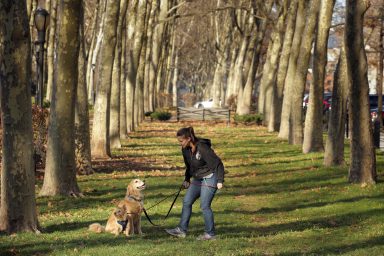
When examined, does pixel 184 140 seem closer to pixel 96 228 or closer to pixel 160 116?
pixel 96 228

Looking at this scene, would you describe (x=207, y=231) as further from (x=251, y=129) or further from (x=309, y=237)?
(x=251, y=129)

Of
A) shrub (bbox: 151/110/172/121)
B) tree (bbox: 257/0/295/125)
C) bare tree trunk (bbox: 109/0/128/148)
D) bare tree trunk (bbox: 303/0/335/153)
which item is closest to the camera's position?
bare tree trunk (bbox: 303/0/335/153)

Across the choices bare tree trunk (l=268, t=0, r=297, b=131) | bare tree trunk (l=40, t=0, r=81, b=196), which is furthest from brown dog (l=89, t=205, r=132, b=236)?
bare tree trunk (l=268, t=0, r=297, b=131)

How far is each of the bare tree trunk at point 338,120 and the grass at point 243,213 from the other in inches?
18.9

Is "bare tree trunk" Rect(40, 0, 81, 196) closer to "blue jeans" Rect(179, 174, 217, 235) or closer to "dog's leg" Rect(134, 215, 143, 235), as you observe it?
"dog's leg" Rect(134, 215, 143, 235)

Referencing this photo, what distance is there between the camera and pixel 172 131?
46156mm

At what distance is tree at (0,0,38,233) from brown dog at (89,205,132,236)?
35.8 inches

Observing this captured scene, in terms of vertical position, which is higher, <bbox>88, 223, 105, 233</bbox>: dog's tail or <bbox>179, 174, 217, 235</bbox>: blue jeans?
<bbox>179, 174, 217, 235</bbox>: blue jeans

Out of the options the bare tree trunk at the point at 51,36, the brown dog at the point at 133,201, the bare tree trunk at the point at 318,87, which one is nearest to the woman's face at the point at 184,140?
the brown dog at the point at 133,201

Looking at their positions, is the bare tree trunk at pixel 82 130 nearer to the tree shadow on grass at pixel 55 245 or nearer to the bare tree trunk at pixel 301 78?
the tree shadow on grass at pixel 55 245

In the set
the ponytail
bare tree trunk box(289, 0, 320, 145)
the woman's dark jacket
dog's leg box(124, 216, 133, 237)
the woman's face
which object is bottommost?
dog's leg box(124, 216, 133, 237)

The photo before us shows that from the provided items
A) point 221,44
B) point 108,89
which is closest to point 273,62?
point 108,89

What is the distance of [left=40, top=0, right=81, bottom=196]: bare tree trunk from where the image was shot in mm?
18312

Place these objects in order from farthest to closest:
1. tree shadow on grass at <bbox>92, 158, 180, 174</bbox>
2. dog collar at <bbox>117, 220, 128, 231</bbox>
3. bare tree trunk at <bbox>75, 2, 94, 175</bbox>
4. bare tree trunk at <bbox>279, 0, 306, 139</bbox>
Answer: bare tree trunk at <bbox>279, 0, 306, 139</bbox>
tree shadow on grass at <bbox>92, 158, 180, 174</bbox>
bare tree trunk at <bbox>75, 2, 94, 175</bbox>
dog collar at <bbox>117, 220, 128, 231</bbox>
